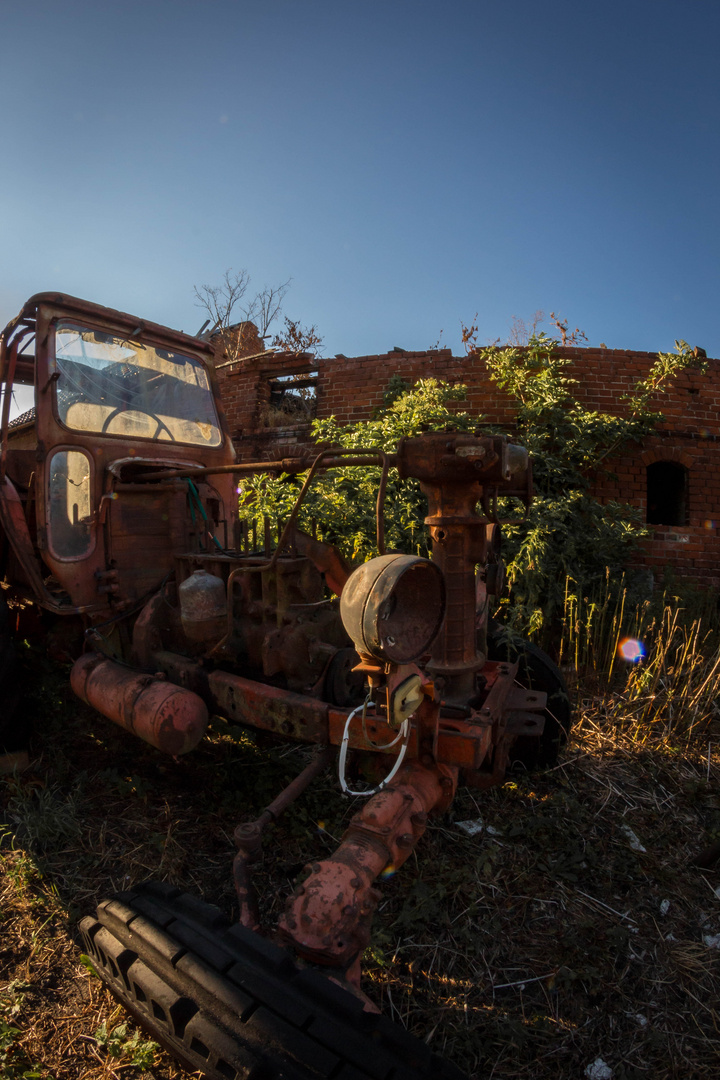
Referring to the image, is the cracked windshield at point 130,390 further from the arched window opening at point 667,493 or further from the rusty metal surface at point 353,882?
Result: the arched window opening at point 667,493

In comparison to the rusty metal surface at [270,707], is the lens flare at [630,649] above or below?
below

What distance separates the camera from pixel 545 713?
10.8 feet

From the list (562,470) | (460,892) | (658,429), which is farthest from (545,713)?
(658,429)

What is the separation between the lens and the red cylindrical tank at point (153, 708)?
2402 millimetres

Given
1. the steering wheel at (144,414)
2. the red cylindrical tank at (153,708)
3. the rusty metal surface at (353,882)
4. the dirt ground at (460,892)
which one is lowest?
the dirt ground at (460,892)

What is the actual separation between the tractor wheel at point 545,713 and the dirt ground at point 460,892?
126mm

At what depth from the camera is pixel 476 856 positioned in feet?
8.86

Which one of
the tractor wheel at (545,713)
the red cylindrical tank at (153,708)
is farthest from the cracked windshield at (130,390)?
the tractor wheel at (545,713)

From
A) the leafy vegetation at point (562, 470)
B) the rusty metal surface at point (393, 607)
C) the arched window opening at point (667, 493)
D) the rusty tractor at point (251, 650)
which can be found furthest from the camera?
the arched window opening at point (667, 493)

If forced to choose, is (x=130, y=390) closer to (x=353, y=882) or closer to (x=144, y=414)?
(x=144, y=414)

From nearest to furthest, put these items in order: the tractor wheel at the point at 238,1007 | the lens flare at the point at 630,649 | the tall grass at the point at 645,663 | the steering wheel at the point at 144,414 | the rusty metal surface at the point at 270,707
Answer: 1. the tractor wheel at the point at 238,1007
2. the rusty metal surface at the point at 270,707
3. the steering wheel at the point at 144,414
4. the tall grass at the point at 645,663
5. the lens flare at the point at 630,649

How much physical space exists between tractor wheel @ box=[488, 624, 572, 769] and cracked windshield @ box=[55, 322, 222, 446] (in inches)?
94.3

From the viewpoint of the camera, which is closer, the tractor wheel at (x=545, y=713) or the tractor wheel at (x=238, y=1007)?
the tractor wheel at (x=238, y=1007)

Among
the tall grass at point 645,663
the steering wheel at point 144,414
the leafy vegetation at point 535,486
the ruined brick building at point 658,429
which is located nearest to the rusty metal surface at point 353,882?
the steering wheel at point 144,414
